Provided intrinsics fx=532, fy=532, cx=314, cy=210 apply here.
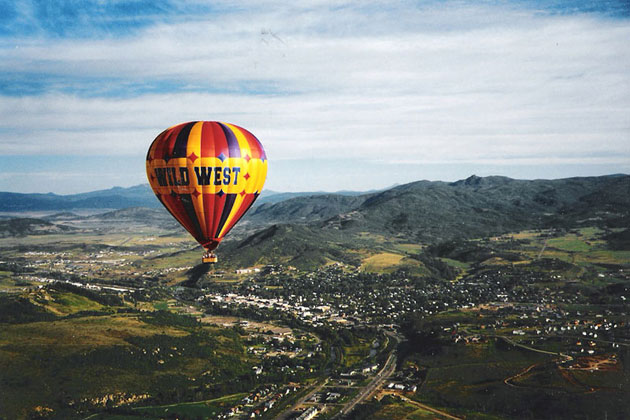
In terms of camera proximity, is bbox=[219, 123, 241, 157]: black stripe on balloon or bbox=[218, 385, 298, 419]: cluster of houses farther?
bbox=[218, 385, 298, 419]: cluster of houses

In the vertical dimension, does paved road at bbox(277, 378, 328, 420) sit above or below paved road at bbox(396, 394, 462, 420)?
below

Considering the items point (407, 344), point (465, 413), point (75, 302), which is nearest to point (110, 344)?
point (75, 302)

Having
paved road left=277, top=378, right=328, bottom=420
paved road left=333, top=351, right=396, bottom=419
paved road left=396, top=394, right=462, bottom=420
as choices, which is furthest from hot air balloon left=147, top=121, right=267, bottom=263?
paved road left=396, top=394, right=462, bottom=420

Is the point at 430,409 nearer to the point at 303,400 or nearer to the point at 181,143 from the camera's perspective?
the point at 303,400

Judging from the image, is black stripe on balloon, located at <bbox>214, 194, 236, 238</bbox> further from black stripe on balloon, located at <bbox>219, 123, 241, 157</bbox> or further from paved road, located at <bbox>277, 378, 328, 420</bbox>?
paved road, located at <bbox>277, 378, 328, 420</bbox>

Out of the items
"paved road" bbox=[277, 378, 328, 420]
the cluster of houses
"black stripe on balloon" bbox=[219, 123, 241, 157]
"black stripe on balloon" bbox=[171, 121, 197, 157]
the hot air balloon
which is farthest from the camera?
the cluster of houses

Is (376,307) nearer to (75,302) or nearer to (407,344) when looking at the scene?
(407,344)

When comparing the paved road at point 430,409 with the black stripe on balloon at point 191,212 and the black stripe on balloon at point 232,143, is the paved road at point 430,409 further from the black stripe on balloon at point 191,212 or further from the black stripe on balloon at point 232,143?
the black stripe on balloon at point 232,143

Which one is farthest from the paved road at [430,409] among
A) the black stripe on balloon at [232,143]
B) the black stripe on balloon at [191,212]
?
the black stripe on balloon at [232,143]

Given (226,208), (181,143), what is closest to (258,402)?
(226,208)
